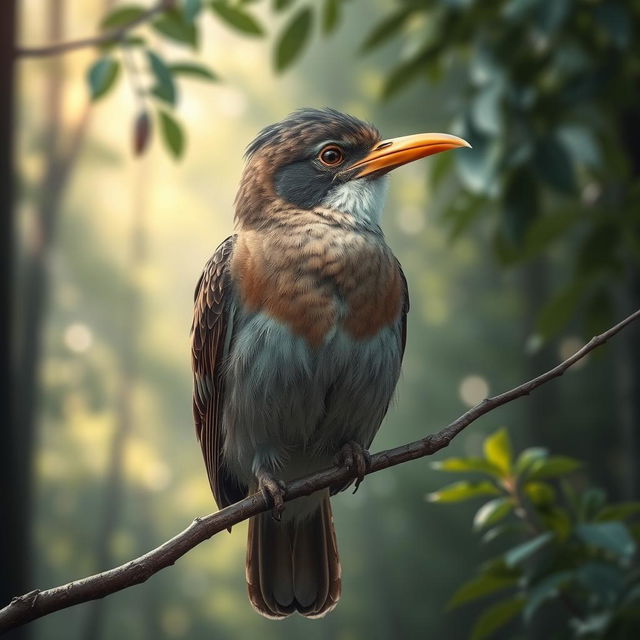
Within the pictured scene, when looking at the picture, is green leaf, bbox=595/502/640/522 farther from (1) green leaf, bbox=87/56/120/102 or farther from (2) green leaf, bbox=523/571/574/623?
(1) green leaf, bbox=87/56/120/102

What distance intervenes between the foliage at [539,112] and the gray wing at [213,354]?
900 mm

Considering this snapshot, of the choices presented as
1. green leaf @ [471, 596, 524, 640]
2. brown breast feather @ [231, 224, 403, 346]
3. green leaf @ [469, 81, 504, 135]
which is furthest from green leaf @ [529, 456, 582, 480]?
green leaf @ [469, 81, 504, 135]

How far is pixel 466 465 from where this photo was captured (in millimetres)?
2682

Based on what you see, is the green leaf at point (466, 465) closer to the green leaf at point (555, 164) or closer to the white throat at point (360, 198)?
the white throat at point (360, 198)

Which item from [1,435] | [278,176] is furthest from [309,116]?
[1,435]

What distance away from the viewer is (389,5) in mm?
8281

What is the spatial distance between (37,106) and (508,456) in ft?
20.6

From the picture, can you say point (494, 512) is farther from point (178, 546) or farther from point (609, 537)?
point (178, 546)

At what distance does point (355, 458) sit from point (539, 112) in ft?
5.46

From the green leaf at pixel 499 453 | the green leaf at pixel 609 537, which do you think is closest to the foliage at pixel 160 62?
the green leaf at pixel 499 453

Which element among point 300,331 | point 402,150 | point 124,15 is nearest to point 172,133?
point 124,15

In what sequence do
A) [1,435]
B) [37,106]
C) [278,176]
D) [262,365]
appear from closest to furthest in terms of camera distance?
1. [262,365]
2. [278,176]
3. [1,435]
4. [37,106]

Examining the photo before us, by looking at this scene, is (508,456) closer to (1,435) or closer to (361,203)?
(361,203)

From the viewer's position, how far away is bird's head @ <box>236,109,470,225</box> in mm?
2689
